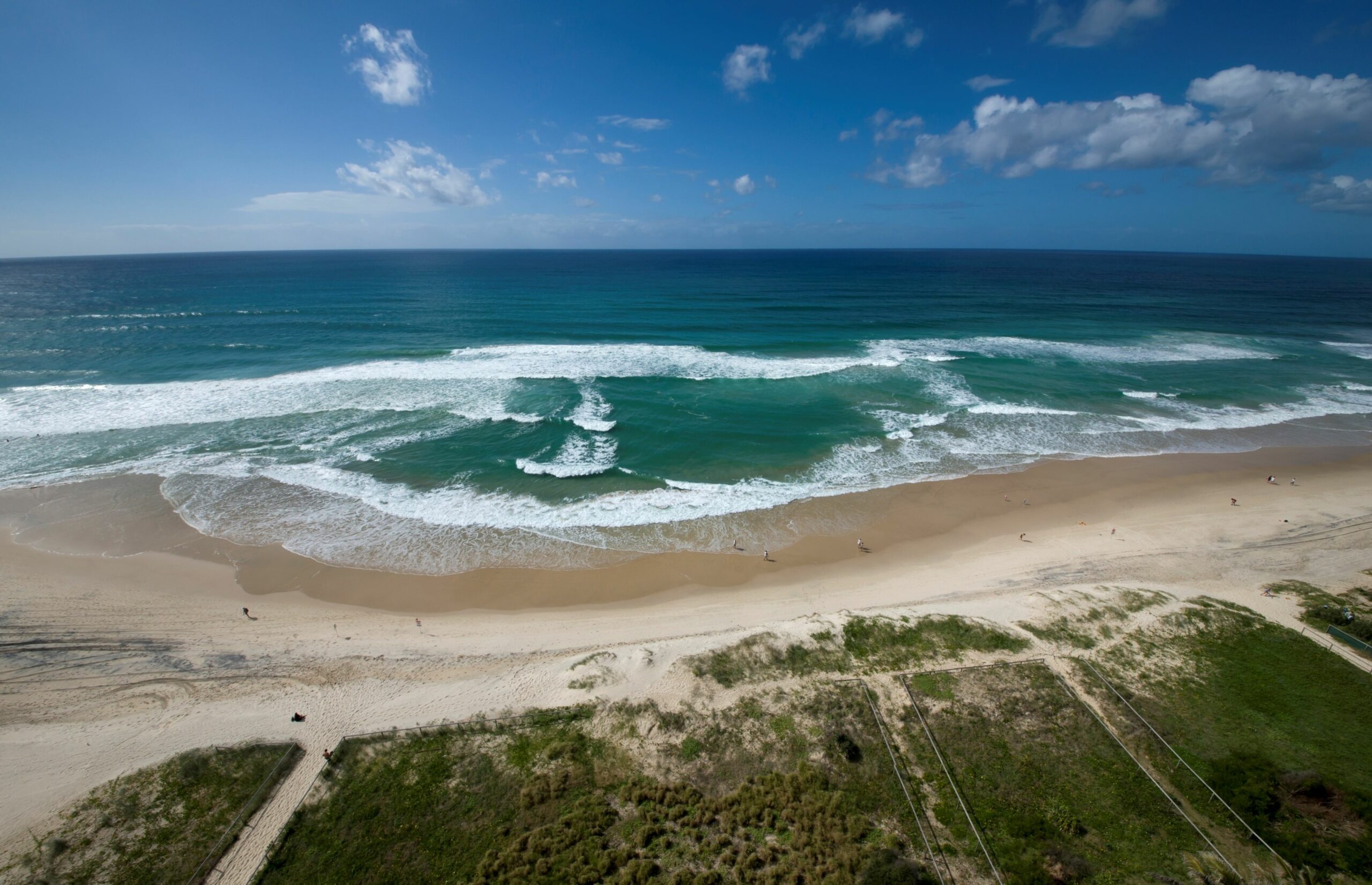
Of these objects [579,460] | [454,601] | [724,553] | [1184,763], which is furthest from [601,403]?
[1184,763]

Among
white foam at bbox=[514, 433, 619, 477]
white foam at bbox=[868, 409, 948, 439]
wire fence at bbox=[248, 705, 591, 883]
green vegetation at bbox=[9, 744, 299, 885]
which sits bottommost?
green vegetation at bbox=[9, 744, 299, 885]

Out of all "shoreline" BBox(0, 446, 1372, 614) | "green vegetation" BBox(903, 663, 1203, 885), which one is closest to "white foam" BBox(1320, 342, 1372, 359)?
"shoreline" BBox(0, 446, 1372, 614)

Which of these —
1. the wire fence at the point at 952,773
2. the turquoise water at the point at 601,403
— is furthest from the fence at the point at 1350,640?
the turquoise water at the point at 601,403

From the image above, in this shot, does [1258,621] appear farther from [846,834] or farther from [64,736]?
[64,736]

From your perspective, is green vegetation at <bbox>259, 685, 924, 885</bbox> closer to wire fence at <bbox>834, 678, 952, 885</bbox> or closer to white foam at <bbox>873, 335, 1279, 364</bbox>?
wire fence at <bbox>834, 678, 952, 885</bbox>

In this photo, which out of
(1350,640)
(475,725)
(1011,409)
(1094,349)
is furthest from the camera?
(1094,349)

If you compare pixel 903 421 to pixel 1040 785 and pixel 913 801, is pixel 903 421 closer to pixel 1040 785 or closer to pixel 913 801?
pixel 1040 785

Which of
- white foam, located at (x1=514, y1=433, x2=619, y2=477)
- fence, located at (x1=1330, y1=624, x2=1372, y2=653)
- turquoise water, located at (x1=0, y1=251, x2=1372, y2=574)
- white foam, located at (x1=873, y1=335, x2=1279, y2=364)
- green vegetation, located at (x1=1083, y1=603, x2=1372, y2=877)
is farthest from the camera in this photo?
white foam, located at (x1=873, y1=335, x2=1279, y2=364)
